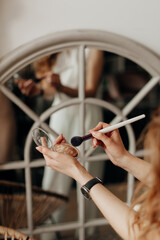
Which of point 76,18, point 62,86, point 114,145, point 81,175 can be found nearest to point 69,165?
point 81,175

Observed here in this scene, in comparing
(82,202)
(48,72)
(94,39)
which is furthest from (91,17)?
(82,202)

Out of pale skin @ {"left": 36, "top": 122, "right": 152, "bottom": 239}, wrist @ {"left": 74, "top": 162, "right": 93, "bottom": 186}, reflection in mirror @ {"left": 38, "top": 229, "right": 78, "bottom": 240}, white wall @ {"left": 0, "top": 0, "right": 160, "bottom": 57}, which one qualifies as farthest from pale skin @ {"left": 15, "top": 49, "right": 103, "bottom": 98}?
reflection in mirror @ {"left": 38, "top": 229, "right": 78, "bottom": 240}

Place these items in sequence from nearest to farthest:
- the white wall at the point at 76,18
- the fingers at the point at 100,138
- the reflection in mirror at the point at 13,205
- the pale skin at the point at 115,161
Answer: the pale skin at the point at 115,161 → the fingers at the point at 100,138 → the white wall at the point at 76,18 → the reflection in mirror at the point at 13,205

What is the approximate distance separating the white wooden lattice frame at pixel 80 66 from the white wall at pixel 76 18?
5 cm

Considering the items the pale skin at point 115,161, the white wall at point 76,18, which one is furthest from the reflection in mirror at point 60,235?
the white wall at point 76,18

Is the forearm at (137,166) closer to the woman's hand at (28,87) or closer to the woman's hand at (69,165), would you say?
the woman's hand at (69,165)

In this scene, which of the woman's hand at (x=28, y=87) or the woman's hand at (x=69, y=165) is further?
the woman's hand at (x=28, y=87)

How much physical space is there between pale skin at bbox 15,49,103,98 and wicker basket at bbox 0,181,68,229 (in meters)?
0.39

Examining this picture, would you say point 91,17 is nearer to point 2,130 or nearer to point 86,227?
point 2,130

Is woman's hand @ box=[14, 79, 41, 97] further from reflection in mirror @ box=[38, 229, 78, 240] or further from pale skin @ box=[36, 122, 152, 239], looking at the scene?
reflection in mirror @ box=[38, 229, 78, 240]

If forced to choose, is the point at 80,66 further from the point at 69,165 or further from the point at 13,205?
the point at 13,205

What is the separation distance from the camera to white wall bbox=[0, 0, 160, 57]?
3.58ft

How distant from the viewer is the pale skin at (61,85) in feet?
3.76

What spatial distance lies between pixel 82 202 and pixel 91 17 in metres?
0.75
